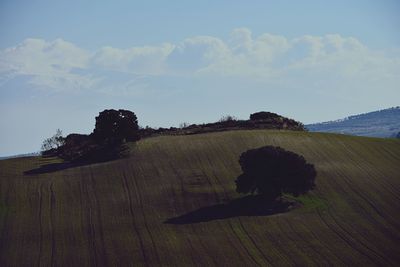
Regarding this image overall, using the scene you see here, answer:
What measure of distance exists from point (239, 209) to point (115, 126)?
39216 mm

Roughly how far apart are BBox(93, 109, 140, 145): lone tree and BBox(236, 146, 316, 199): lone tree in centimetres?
3399

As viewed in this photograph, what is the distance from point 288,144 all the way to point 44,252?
59306 mm

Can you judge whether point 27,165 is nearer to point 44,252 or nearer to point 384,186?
point 44,252

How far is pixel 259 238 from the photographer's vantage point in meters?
82.7

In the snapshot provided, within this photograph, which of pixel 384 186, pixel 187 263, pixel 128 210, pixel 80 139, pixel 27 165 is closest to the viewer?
pixel 187 263

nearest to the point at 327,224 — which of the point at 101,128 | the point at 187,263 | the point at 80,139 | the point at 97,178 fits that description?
the point at 187,263

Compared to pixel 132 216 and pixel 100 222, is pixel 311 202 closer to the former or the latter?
pixel 132 216

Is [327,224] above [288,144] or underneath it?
underneath

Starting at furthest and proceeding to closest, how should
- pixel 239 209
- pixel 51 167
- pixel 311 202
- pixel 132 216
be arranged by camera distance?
pixel 51 167 < pixel 311 202 < pixel 239 209 < pixel 132 216

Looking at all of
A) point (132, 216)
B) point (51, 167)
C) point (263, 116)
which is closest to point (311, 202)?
point (132, 216)

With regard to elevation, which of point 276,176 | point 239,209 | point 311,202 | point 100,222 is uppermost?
point 276,176

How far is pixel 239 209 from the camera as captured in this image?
309ft

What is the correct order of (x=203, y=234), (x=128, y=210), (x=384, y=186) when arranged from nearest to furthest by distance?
1. (x=203, y=234)
2. (x=128, y=210)
3. (x=384, y=186)

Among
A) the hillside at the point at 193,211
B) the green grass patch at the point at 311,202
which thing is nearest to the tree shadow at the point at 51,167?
the hillside at the point at 193,211
